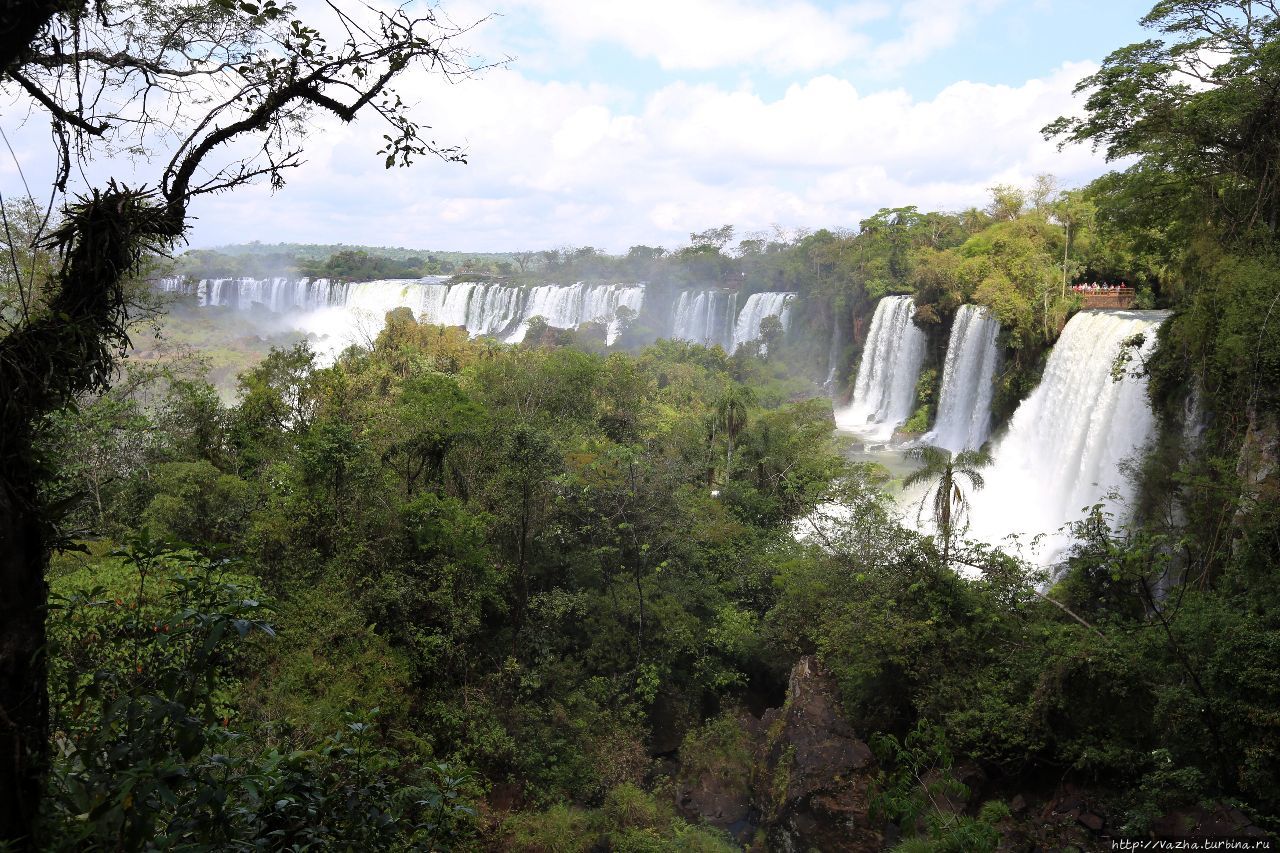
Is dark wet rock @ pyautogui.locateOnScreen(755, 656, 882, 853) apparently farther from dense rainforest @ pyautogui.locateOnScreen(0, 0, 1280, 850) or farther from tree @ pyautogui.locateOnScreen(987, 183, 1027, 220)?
tree @ pyautogui.locateOnScreen(987, 183, 1027, 220)

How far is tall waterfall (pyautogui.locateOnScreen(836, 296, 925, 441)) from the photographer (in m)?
29.4

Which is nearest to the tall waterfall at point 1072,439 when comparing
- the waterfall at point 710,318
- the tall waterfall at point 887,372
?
the tall waterfall at point 887,372

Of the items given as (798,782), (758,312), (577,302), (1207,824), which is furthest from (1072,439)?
(577,302)

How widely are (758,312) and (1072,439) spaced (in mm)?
24811

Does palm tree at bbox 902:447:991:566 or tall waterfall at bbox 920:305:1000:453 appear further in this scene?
tall waterfall at bbox 920:305:1000:453

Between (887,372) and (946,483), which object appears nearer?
(946,483)

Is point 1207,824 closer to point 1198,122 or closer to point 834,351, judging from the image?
point 1198,122

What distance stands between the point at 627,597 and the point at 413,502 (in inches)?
167

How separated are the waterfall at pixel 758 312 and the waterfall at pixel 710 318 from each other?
1141 mm

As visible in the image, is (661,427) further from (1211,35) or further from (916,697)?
(1211,35)

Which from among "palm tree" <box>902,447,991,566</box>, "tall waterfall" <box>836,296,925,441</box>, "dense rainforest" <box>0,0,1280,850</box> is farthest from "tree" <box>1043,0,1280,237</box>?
"tall waterfall" <box>836,296,925,441</box>

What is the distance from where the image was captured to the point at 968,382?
81.2 ft

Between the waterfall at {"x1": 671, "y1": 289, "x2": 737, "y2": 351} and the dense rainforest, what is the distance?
2558cm

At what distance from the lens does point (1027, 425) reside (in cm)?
2055
